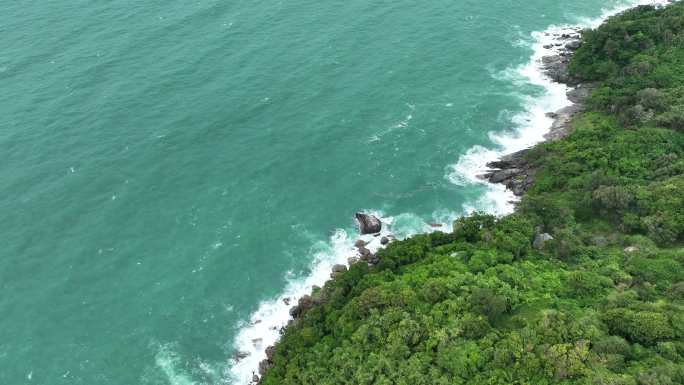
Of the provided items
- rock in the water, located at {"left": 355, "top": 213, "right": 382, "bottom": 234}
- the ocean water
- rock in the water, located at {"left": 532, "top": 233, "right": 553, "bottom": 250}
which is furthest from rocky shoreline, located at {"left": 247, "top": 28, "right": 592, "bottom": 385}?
the ocean water

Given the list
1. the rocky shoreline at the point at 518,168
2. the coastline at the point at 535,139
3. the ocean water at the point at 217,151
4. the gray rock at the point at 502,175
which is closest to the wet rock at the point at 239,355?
the rocky shoreline at the point at 518,168

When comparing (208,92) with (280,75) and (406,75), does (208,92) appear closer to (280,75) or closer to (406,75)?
(280,75)

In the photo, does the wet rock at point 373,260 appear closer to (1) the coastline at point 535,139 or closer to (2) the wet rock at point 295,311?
(1) the coastline at point 535,139

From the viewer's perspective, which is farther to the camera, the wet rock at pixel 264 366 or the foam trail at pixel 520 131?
the foam trail at pixel 520 131

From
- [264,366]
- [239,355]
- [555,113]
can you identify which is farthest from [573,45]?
[239,355]

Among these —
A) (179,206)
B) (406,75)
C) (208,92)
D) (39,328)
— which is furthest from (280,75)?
(39,328)

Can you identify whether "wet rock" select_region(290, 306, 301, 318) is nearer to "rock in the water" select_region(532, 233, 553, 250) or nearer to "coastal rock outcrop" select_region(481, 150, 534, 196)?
"rock in the water" select_region(532, 233, 553, 250)
